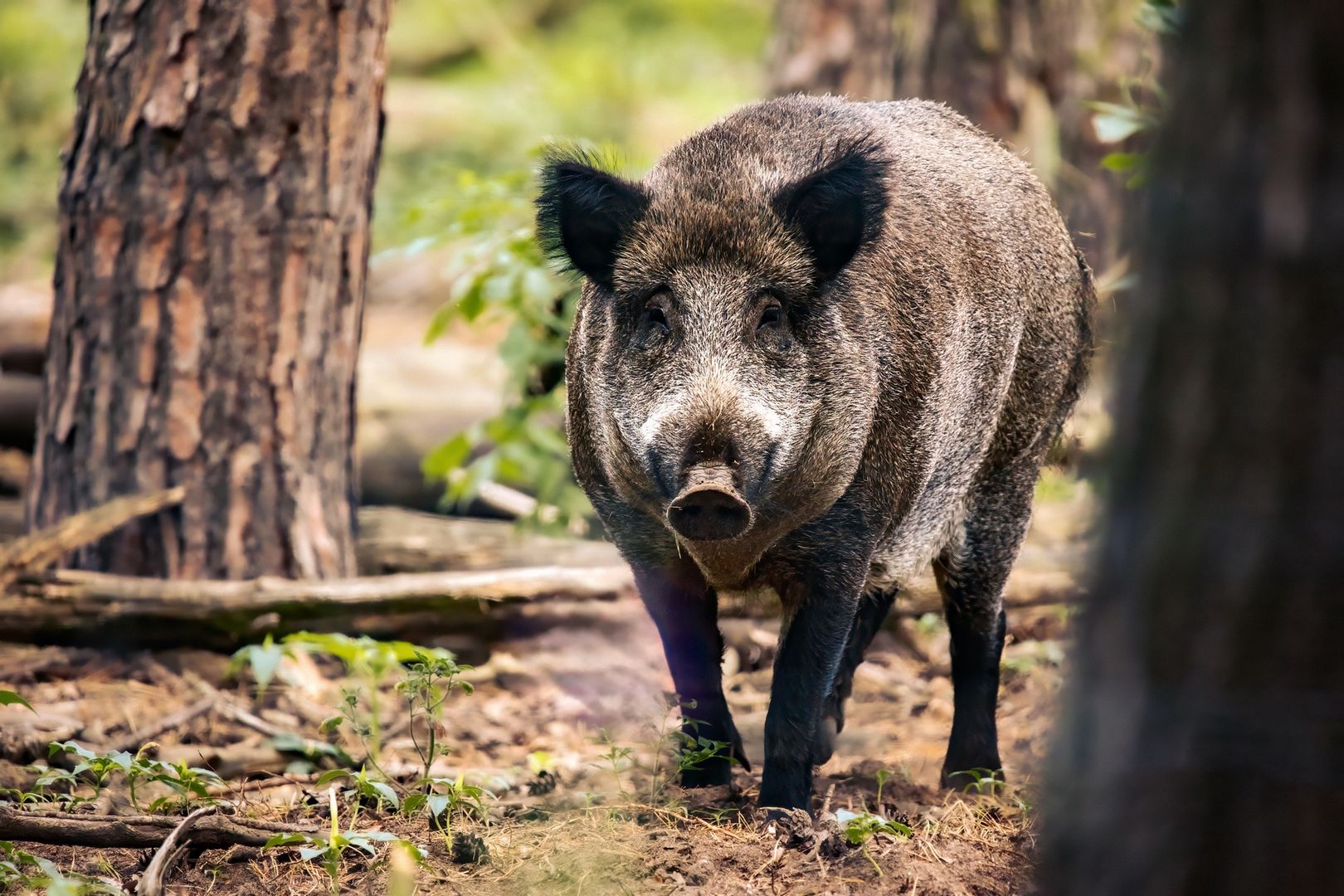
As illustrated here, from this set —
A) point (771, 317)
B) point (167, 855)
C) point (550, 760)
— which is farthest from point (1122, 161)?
point (167, 855)

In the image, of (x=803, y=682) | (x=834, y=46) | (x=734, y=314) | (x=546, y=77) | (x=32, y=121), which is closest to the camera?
(x=734, y=314)

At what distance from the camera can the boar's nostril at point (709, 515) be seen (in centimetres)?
301

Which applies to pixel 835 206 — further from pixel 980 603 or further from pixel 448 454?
pixel 448 454

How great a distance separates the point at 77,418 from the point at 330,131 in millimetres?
1458

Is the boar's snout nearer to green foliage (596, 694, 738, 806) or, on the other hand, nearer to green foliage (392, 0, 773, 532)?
green foliage (596, 694, 738, 806)

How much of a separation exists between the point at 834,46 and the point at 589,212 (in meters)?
6.73

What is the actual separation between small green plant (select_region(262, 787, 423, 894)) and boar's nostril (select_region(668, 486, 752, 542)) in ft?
3.05

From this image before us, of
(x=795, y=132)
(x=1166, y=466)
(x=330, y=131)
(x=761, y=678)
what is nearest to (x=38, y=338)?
(x=330, y=131)

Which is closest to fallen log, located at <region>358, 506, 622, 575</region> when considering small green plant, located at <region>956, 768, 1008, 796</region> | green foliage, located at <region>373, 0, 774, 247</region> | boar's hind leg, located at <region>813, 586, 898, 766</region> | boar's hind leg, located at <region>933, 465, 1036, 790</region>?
boar's hind leg, located at <region>813, 586, 898, 766</region>

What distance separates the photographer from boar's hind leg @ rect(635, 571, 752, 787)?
3.68m

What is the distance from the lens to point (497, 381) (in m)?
8.82

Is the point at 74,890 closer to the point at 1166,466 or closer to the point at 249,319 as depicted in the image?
the point at 1166,466

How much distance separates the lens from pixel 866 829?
3039 mm

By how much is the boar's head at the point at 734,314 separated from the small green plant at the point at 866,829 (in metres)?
0.72
